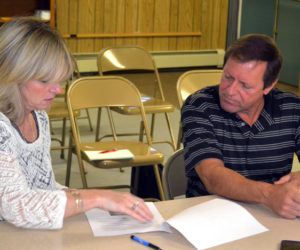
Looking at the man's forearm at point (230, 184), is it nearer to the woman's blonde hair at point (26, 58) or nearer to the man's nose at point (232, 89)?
the man's nose at point (232, 89)

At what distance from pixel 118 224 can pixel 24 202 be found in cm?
29

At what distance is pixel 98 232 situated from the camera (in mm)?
1758

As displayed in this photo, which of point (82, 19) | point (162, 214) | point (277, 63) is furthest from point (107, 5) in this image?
point (162, 214)

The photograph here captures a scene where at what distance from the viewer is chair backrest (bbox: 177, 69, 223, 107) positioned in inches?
158

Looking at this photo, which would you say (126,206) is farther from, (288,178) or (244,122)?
(244,122)

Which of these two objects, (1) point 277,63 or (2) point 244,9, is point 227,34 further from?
(1) point 277,63

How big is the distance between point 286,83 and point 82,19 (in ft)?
9.45

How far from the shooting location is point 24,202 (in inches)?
69.8

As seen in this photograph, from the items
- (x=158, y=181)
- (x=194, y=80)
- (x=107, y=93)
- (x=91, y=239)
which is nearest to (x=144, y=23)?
(x=194, y=80)

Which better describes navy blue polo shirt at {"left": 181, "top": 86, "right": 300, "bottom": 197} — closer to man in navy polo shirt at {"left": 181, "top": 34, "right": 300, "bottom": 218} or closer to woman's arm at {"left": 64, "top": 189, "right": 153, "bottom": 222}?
man in navy polo shirt at {"left": 181, "top": 34, "right": 300, "bottom": 218}

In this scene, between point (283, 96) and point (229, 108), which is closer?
point (229, 108)

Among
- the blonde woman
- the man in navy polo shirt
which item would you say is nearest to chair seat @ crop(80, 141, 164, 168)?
the man in navy polo shirt

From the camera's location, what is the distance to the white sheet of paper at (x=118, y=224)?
177 centimetres

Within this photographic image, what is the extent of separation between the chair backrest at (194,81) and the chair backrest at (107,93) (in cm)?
30
